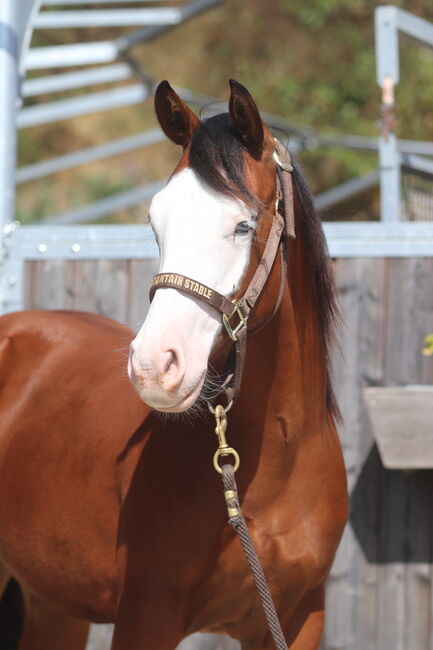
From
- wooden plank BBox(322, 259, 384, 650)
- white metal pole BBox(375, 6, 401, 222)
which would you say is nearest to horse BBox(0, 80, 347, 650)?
wooden plank BBox(322, 259, 384, 650)

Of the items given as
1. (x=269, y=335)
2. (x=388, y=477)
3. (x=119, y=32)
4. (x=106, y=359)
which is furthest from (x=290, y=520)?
(x=119, y=32)

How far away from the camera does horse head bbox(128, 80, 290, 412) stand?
1.89 metres

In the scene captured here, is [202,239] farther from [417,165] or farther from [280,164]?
[417,165]

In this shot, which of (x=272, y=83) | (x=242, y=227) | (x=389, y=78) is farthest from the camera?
(x=272, y=83)

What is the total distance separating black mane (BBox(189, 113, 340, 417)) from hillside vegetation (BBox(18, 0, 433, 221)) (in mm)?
8669

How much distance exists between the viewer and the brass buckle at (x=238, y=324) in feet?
6.57

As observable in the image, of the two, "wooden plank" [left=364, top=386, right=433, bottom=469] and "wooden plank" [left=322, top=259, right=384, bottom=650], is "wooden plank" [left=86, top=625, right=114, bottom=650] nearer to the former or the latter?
"wooden plank" [left=322, top=259, right=384, bottom=650]

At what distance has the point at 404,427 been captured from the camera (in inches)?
135

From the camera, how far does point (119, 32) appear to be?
14375mm

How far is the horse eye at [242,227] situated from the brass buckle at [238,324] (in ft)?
0.49

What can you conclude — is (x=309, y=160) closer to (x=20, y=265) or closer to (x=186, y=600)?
(x=20, y=265)

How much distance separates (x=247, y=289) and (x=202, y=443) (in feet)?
1.48

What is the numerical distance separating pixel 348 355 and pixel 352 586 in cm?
91

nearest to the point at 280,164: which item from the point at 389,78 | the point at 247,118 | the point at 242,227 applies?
the point at 247,118
